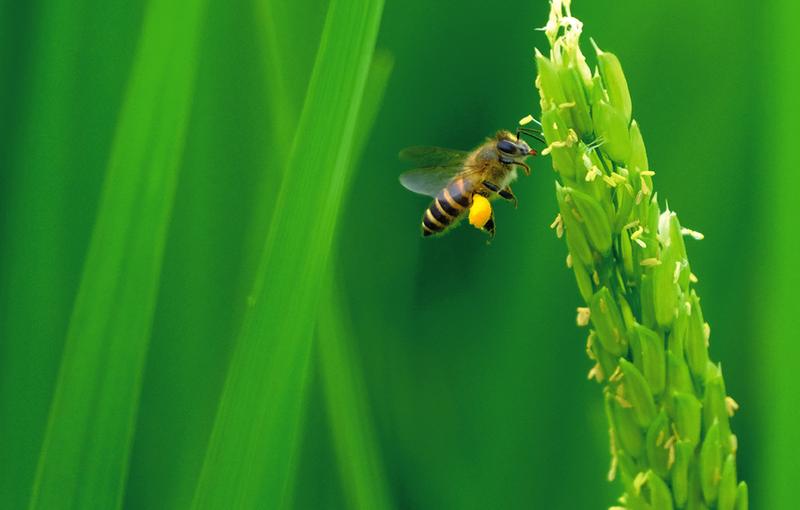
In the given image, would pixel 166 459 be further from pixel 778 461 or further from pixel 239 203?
pixel 778 461

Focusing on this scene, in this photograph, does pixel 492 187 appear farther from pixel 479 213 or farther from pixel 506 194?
pixel 479 213

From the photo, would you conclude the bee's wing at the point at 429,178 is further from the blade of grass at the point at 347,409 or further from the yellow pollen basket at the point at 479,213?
the blade of grass at the point at 347,409

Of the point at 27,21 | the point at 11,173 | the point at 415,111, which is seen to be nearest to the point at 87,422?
the point at 11,173

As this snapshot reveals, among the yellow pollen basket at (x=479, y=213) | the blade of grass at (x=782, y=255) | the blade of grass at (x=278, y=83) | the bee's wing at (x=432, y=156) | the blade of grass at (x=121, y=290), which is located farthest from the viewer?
the bee's wing at (x=432, y=156)

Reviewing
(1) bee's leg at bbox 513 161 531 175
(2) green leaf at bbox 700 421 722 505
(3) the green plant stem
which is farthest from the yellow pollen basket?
(2) green leaf at bbox 700 421 722 505

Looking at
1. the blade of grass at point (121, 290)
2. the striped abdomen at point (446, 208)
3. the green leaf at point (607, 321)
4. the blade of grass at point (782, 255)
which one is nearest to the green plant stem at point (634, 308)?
the green leaf at point (607, 321)

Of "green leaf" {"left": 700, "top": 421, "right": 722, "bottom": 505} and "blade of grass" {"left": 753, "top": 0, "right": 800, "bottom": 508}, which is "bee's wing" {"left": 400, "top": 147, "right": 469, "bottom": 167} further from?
"green leaf" {"left": 700, "top": 421, "right": 722, "bottom": 505}

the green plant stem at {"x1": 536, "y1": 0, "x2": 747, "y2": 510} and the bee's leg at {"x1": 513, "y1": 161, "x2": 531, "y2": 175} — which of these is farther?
the bee's leg at {"x1": 513, "y1": 161, "x2": 531, "y2": 175}
